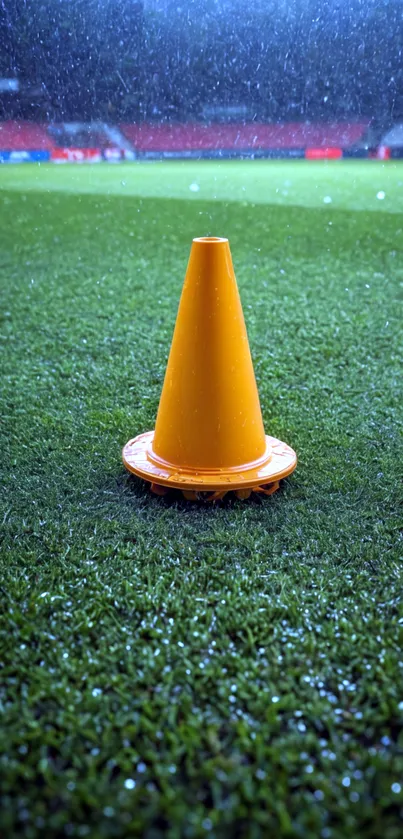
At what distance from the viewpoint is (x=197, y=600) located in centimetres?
200

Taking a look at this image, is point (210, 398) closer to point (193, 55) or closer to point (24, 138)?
point (193, 55)

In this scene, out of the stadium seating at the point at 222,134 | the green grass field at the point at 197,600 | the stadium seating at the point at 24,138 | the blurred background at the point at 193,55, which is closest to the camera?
the green grass field at the point at 197,600

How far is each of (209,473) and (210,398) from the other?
9.9 inches

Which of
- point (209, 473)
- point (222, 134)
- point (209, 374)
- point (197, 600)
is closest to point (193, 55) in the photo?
point (209, 374)

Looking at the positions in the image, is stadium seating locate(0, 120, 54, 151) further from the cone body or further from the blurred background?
the cone body

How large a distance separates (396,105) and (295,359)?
10945 millimetres

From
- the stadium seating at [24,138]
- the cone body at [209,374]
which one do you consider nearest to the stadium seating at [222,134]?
the stadium seating at [24,138]

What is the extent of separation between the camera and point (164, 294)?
5.43 m

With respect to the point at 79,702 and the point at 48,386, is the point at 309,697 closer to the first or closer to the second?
the point at 79,702

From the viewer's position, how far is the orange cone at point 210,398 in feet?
8.26

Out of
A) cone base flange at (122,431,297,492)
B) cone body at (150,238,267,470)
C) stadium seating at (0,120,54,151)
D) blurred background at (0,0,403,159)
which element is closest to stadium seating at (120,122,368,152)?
blurred background at (0,0,403,159)

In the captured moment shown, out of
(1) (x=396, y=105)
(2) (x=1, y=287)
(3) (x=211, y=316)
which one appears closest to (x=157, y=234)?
(2) (x=1, y=287)

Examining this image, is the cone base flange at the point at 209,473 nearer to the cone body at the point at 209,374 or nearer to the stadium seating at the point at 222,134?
the cone body at the point at 209,374

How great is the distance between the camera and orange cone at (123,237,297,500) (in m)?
2.52
